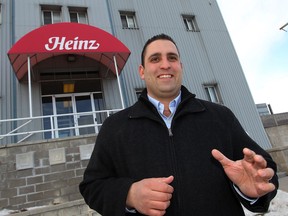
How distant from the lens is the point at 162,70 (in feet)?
6.39

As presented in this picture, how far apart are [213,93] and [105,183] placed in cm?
1154

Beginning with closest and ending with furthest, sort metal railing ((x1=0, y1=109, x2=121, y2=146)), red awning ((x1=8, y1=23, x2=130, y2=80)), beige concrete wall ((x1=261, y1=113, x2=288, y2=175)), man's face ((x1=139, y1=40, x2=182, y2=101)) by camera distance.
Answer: man's face ((x1=139, y1=40, x2=182, y2=101)) < red awning ((x1=8, y1=23, x2=130, y2=80)) < metal railing ((x1=0, y1=109, x2=121, y2=146)) < beige concrete wall ((x1=261, y1=113, x2=288, y2=175))

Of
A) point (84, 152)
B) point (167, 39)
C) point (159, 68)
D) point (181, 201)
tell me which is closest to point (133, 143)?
point (181, 201)

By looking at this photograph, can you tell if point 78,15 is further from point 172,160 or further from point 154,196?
point 154,196

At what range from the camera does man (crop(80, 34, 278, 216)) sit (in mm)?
1354

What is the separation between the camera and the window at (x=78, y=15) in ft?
36.7

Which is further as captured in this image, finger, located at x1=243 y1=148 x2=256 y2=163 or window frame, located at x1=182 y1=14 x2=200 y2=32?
window frame, located at x1=182 y1=14 x2=200 y2=32

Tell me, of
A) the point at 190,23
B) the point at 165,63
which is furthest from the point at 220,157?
the point at 190,23

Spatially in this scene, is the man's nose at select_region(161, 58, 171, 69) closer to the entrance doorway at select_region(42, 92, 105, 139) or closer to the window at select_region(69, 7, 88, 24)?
the entrance doorway at select_region(42, 92, 105, 139)

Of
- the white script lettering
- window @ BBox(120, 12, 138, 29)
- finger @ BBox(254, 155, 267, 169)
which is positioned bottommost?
finger @ BBox(254, 155, 267, 169)

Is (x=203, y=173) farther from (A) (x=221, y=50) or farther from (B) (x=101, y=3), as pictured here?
(A) (x=221, y=50)

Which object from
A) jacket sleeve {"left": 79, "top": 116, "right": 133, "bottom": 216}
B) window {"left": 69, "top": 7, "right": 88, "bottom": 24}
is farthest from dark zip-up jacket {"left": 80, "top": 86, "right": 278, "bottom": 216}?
window {"left": 69, "top": 7, "right": 88, "bottom": 24}

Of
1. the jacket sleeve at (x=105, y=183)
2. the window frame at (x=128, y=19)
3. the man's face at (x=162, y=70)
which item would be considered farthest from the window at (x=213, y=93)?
the jacket sleeve at (x=105, y=183)

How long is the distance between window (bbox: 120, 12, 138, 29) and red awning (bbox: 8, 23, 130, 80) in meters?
4.19
